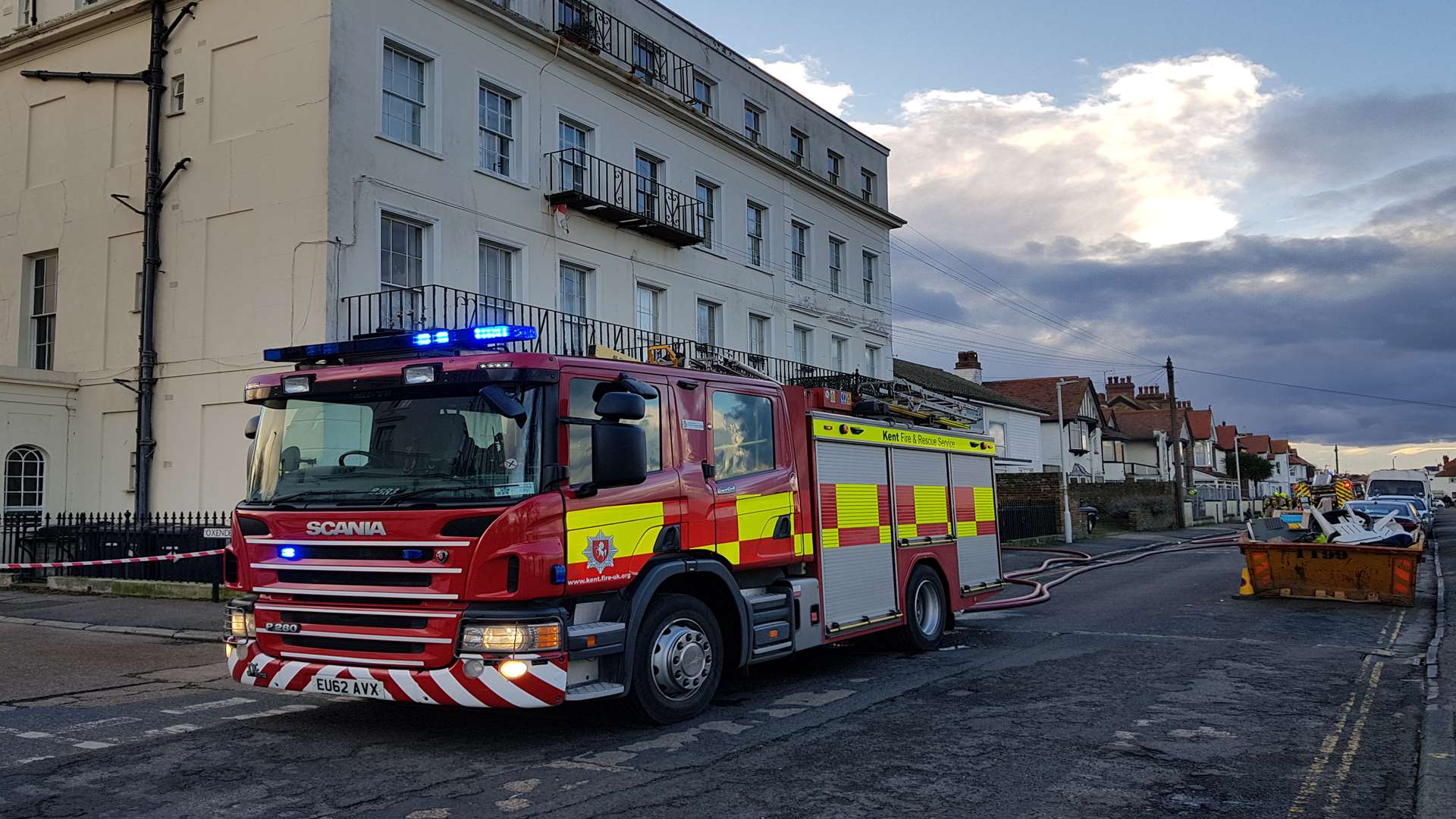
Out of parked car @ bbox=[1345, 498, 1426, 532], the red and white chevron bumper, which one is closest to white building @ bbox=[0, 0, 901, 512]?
the red and white chevron bumper

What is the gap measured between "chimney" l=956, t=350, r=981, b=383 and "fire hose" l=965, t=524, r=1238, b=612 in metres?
17.7

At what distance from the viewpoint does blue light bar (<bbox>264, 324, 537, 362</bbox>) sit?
22.3 feet

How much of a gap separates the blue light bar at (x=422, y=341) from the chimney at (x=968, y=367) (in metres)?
48.1

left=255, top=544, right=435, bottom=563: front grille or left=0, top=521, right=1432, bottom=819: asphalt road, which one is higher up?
left=255, top=544, right=435, bottom=563: front grille

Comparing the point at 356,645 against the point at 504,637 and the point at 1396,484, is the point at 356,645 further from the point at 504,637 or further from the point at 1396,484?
the point at 1396,484

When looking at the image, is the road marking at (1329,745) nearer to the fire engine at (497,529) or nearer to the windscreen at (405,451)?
the fire engine at (497,529)

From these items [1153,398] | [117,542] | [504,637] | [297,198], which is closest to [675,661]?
[504,637]

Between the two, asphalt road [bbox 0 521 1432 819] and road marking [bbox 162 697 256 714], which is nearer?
asphalt road [bbox 0 521 1432 819]

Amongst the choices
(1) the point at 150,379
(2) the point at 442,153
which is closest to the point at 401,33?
(2) the point at 442,153

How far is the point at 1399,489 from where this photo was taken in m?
38.9

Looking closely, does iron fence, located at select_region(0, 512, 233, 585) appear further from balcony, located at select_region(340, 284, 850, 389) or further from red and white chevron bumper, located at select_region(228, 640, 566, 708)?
red and white chevron bumper, located at select_region(228, 640, 566, 708)

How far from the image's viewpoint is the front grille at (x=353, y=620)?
6.23 m

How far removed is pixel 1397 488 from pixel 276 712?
41.5 m

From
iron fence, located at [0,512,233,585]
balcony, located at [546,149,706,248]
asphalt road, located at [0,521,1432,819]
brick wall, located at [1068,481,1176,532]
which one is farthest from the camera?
brick wall, located at [1068,481,1176,532]
